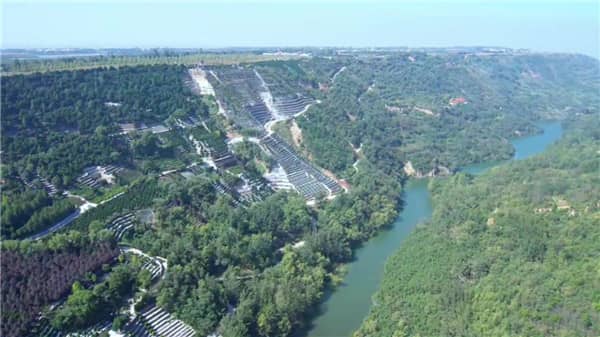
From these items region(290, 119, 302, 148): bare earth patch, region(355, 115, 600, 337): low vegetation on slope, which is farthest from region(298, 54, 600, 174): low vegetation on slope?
region(355, 115, 600, 337): low vegetation on slope

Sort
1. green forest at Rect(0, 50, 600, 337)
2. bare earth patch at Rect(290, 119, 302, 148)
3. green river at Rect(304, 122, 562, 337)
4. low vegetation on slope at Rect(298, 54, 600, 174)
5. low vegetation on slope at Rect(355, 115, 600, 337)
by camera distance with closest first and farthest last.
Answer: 1. low vegetation on slope at Rect(355, 115, 600, 337)
2. green forest at Rect(0, 50, 600, 337)
3. green river at Rect(304, 122, 562, 337)
4. bare earth patch at Rect(290, 119, 302, 148)
5. low vegetation on slope at Rect(298, 54, 600, 174)

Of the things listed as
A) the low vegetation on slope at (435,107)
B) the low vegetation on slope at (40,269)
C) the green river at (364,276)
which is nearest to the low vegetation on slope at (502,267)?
the green river at (364,276)

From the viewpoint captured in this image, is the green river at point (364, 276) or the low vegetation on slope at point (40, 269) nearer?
the low vegetation on slope at point (40, 269)

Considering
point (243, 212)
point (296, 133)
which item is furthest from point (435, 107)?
point (243, 212)

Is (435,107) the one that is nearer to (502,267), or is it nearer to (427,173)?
(427,173)

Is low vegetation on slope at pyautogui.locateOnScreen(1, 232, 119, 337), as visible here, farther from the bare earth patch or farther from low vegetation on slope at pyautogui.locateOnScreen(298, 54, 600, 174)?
low vegetation on slope at pyautogui.locateOnScreen(298, 54, 600, 174)

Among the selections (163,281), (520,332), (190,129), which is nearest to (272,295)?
(163,281)

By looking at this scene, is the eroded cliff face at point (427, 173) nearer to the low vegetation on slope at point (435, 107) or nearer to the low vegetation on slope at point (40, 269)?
the low vegetation on slope at point (435, 107)
